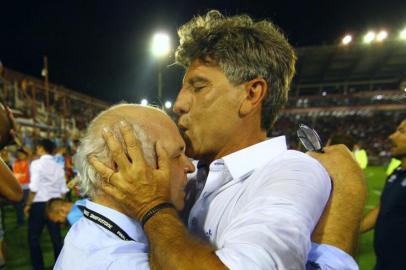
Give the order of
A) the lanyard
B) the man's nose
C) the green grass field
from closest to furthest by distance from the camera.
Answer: the lanyard → the man's nose → the green grass field

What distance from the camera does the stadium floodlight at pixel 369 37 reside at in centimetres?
3588

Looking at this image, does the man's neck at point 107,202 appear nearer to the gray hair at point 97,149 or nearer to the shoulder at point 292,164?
the gray hair at point 97,149

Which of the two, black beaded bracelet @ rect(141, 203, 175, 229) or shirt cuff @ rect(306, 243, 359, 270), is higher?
black beaded bracelet @ rect(141, 203, 175, 229)

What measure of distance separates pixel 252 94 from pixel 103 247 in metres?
0.89

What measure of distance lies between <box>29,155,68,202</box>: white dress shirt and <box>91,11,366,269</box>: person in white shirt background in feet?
18.3

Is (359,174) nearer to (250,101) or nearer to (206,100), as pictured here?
(250,101)

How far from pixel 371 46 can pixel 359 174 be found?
131ft

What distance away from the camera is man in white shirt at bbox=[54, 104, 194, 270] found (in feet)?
3.91

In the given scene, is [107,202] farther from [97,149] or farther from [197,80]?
[197,80]

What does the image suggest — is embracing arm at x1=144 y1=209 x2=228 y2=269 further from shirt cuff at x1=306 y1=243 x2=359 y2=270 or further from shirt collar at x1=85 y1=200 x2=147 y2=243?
shirt cuff at x1=306 y1=243 x2=359 y2=270

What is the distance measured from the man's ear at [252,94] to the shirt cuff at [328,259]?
624 millimetres

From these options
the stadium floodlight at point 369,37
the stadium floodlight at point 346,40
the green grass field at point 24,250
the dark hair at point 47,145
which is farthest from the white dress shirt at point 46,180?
the stadium floodlight at point 369,37

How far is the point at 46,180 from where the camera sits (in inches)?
270

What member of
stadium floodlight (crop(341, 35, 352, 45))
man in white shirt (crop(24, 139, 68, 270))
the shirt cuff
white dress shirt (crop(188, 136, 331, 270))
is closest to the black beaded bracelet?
white dress shirt (crop(188, 136, 331, 270))
